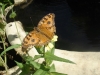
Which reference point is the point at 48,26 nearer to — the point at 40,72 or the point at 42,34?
the point at 42,34

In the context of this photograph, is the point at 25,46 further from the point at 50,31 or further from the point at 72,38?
the point at 72,38

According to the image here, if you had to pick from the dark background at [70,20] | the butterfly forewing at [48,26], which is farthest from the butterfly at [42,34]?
the dark background at [70,20]

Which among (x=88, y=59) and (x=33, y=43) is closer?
(x=33, y=43)

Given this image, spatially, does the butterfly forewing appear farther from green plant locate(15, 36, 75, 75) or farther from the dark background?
the dark background

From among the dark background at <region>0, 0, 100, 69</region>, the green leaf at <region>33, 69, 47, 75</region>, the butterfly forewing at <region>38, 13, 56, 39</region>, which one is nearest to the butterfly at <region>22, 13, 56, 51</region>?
the butterfly forewing at <region>38, 13, 56, 39</region>

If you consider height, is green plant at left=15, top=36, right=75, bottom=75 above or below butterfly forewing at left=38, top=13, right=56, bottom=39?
below

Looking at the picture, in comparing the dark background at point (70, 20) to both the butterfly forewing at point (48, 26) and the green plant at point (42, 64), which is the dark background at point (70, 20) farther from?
the butterfly forewing at point (48, 26)

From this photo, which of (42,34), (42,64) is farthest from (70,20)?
(42,34)

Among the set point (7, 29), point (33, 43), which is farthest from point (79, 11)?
point (33, 43)
